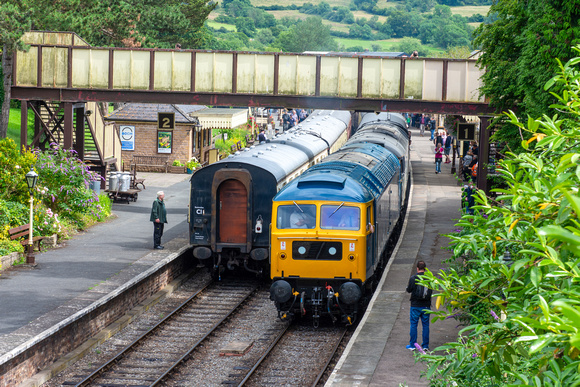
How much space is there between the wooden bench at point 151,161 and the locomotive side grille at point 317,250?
24.1m

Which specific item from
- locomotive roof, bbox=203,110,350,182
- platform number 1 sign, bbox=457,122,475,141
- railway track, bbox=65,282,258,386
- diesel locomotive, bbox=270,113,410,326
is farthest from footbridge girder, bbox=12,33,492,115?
diesel locomotive, bbox=270,113,410,326

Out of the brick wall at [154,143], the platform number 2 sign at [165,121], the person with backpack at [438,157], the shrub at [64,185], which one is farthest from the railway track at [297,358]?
the person with backpack at [438,157]

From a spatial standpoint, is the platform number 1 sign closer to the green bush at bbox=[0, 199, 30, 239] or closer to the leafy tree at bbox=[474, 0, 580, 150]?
the leafy tree at bbox=[474, 0, 580, 150]

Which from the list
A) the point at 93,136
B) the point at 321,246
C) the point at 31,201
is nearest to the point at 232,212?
the point at 321,246

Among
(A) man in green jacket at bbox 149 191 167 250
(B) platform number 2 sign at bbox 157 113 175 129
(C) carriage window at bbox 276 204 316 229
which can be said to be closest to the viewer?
(C) carriage window at bbox 276 204 316 229

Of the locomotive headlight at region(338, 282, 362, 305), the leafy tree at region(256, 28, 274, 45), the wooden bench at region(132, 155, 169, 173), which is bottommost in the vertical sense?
the locomotive headlight at region(338, 282, 362, 305)

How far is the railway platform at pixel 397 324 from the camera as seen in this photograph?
11.6m

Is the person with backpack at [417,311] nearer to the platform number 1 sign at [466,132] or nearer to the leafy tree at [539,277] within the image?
the leafy tree at [539,277]

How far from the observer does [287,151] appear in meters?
21.7

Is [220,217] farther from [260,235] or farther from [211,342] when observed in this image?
[211,342]

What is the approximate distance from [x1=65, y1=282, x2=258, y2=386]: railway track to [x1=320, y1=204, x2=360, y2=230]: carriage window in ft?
10.5

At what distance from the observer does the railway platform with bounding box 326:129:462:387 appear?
1162cm

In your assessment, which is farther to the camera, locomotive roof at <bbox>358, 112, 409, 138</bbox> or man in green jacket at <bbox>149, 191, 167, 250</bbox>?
locomotive roof at <bbox>358, 112, 409, 138</bbox>

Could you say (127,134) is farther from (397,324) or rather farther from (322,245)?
(397,324)
